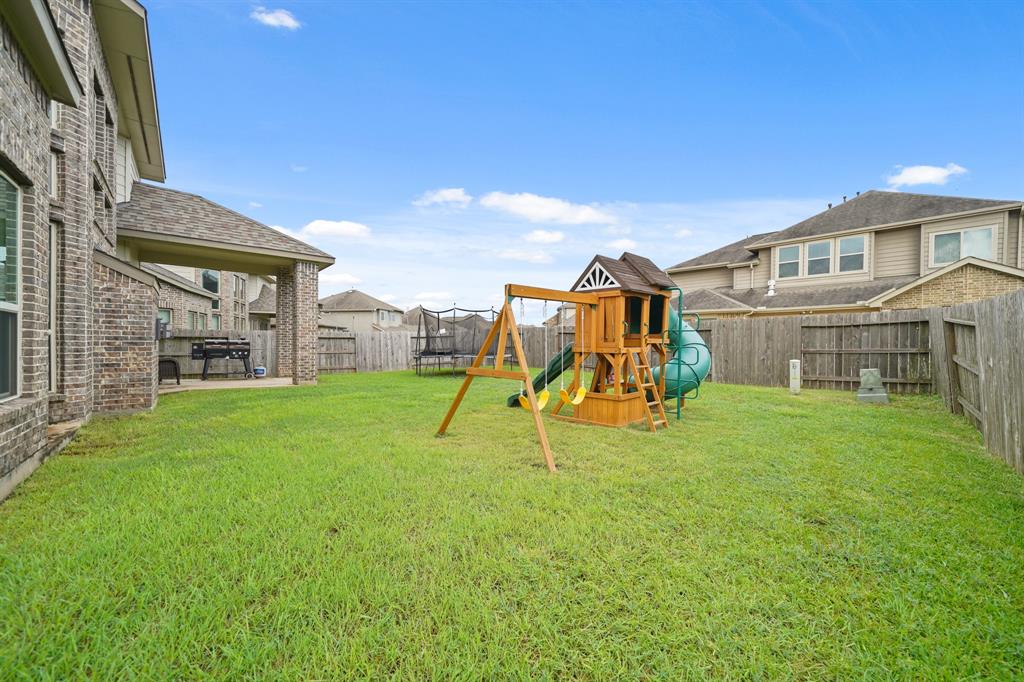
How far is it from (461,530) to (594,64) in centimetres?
1310

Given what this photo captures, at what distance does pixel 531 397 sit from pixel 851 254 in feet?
50.1

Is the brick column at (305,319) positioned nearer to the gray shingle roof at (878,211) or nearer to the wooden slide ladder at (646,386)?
the wooden slide ladder at (646,386)

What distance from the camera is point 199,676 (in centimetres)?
153

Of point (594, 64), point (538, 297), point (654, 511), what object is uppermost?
point (594, 64)

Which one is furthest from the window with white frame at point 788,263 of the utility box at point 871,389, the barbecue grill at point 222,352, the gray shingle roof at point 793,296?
the barbecue grill at point 222,352

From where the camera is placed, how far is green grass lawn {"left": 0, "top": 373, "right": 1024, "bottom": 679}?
1652 millimetres

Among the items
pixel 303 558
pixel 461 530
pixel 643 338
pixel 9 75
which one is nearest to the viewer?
pixel 303 558

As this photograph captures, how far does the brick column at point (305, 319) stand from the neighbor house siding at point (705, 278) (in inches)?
536

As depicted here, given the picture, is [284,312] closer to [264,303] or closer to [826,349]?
[826,349]

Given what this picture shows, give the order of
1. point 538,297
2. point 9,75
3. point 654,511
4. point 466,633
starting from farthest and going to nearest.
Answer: point 538,297
point 9,75
point 654,511
point 466,633

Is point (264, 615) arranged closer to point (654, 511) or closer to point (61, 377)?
point (654, 511)

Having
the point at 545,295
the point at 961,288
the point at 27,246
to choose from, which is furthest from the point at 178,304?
the point at 961,288

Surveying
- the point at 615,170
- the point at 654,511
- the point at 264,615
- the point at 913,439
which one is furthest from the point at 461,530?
the point at 615,170

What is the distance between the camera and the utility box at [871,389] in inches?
320
